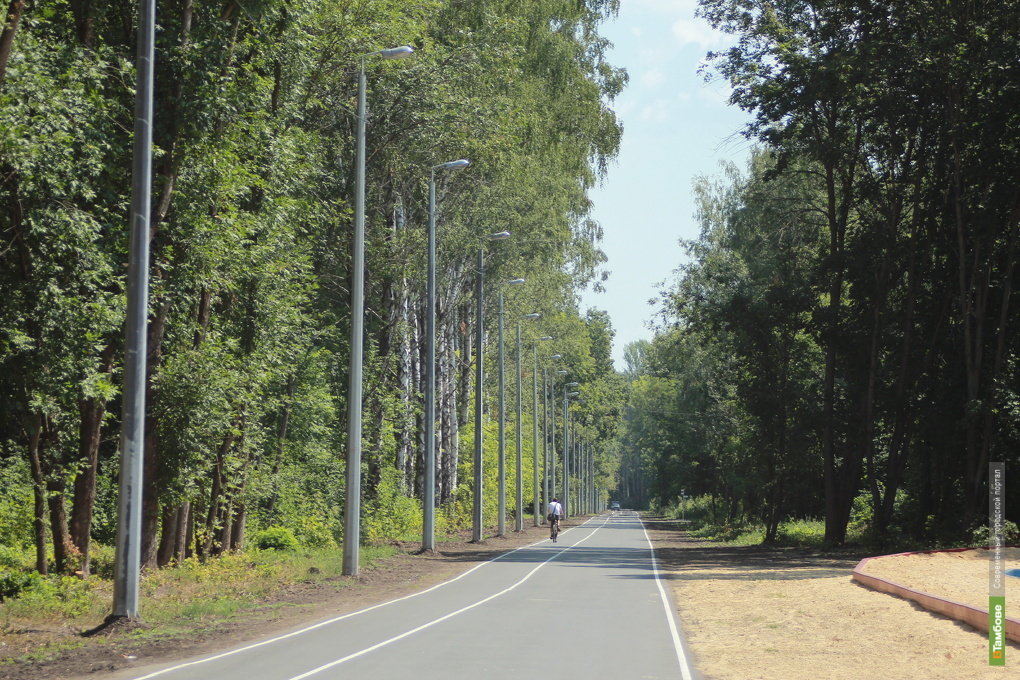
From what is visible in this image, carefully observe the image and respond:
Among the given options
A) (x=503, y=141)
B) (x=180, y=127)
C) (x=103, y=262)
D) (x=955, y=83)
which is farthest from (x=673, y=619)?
(x=955, y=83)

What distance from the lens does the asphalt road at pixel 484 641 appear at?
1158 centimetres

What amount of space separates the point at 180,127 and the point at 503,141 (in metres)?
16.2

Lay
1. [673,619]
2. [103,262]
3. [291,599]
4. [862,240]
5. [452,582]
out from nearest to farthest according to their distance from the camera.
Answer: [673,619], [103,262], [291,599], [452,582], [862,240]

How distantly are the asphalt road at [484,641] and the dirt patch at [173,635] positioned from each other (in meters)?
0.64

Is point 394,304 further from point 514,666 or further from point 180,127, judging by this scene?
point 514,666

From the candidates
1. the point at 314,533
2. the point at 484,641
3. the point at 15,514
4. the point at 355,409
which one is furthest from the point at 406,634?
the point at 314,533

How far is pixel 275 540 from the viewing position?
32219mm

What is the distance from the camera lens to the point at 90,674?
11.9 metres

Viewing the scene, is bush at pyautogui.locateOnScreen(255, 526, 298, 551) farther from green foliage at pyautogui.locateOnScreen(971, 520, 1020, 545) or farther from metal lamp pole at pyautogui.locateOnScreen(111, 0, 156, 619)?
green foliage at pyautogui.locateOnScreen(971, 520, 1020, 545)

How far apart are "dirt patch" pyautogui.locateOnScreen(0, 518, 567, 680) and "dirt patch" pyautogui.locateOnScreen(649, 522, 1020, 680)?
19.1ft

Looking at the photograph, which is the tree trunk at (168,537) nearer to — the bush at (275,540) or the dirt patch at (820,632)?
the bush at (275,540)

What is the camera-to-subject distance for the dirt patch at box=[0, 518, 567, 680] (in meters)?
12.6

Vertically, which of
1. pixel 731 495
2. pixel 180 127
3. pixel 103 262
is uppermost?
pixel 180 127

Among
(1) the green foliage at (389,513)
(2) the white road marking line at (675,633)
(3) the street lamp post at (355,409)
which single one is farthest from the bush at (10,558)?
(1) the green foliage at (389,513)
